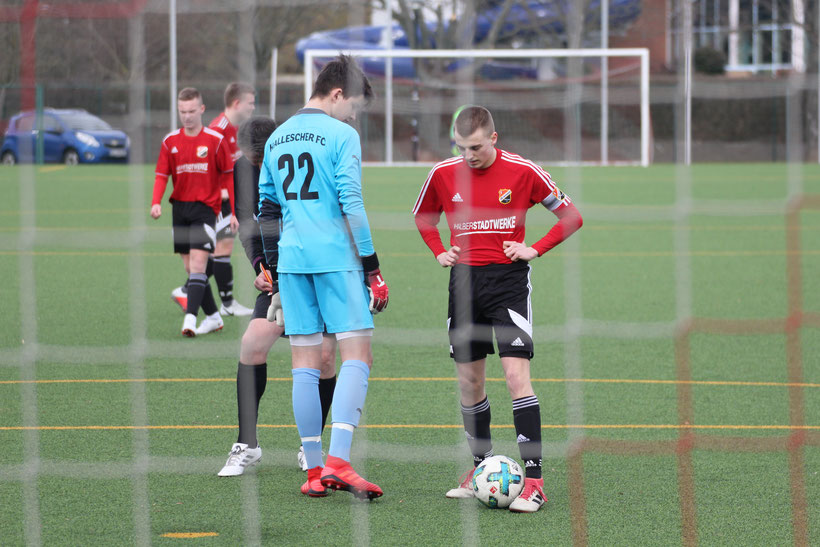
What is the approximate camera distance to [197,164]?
23.0ft

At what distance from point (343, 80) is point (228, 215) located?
163 inches

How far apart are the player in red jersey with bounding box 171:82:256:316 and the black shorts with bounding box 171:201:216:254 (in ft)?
0.48

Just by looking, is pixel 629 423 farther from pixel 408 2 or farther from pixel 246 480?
pixel 408 2

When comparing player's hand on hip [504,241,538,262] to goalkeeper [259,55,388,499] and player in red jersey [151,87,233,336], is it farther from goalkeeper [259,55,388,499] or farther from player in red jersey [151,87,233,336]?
player in red jersey [151,87,233,336]

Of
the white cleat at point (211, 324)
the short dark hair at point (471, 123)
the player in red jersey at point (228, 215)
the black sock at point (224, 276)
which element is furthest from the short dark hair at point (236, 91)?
the short dark hair at point (471, 123)

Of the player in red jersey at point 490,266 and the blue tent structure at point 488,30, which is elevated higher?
the blue tent structure at point 488,30

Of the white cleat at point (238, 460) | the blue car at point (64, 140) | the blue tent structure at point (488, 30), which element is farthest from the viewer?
the blue tent structure at point (488, 30)

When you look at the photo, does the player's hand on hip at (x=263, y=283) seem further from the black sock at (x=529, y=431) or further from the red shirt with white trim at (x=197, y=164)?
the red shirt with white trim at (x=197, y=164)

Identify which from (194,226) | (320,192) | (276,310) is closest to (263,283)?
(276,310)

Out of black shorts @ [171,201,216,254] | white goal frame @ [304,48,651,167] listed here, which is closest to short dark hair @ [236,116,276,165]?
black shorts @ [171,201,216,254]

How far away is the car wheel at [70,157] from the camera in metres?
24.8

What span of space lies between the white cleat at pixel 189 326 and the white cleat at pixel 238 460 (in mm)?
2842

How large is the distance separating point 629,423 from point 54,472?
Answer: 2.54m

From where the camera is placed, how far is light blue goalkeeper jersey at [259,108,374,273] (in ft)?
12.1
